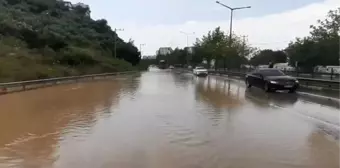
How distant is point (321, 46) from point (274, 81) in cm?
2551

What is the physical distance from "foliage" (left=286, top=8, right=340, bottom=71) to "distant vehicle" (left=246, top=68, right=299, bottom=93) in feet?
58.6

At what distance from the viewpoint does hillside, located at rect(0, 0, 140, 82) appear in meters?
41.2

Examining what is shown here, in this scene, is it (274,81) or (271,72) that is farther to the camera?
(271,72)

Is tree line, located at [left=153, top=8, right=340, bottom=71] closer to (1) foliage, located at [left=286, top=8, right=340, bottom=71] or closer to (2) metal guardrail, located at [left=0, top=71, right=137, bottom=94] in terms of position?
(1) foliage, located at [left=286, top=8, right=340, bottom=71]

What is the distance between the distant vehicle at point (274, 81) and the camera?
25.7m

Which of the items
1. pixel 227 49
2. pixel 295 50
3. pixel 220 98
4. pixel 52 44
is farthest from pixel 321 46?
pixel 52 44

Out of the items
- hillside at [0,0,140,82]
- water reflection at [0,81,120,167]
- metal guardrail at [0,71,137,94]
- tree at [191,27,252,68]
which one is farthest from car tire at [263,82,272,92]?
tree at [191,27,252,68]

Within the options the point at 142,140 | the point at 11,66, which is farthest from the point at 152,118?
the point at 11,66

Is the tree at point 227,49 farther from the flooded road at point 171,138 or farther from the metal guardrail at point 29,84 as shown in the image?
the flooded road at point 171,138

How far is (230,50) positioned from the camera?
6800 centimetres

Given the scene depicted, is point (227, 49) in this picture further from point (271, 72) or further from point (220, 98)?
point (220, 98)

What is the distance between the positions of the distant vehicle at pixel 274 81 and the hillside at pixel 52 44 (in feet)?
57.7

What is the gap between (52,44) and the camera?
68125 mm

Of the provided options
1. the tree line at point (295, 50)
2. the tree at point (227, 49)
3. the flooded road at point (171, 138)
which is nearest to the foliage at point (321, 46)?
the tree line at point (295, 50)
